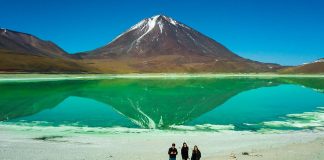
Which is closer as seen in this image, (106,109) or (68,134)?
(68,134)

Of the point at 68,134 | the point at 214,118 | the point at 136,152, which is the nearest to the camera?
the point at 136,152

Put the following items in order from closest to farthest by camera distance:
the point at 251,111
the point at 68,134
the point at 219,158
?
1. the point at 219,158
2. the point at 68,134
3. the point at 251,111

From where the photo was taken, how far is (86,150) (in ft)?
57.8

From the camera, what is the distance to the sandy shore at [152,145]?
1642 centimetres

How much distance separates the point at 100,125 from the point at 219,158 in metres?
12.3

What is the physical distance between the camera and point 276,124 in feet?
89.4

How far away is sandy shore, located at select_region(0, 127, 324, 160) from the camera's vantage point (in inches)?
647

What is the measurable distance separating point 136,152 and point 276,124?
508 inches

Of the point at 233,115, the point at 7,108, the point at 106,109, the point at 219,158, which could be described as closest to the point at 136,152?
the point at 219,158

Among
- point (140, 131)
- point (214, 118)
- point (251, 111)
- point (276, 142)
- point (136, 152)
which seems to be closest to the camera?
point (136, 152)

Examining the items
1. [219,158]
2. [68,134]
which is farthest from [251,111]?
[219,158]

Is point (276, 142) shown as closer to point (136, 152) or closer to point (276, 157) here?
point (276, 157)

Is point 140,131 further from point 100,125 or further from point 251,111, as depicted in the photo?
point 251,111

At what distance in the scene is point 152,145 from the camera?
19.2 meters
